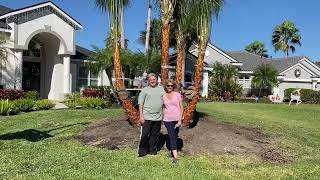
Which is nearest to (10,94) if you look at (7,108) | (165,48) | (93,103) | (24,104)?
(24,104)

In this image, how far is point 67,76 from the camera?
26812 mm

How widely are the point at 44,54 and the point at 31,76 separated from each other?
5.30 ft

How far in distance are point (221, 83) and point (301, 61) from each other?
15.7 meters

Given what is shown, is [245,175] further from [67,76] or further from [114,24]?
[67,76]

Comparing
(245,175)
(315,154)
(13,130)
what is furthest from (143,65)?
(245,175)

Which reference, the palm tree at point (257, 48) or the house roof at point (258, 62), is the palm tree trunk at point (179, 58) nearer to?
the house roof at point (258, 62)

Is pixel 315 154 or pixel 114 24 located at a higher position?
pixel 114 24

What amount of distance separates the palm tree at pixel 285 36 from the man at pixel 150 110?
187 ft

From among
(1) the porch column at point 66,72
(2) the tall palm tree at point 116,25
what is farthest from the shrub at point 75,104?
(2) the tall palm tree at point 116,25

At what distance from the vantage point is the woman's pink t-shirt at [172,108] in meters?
8.81

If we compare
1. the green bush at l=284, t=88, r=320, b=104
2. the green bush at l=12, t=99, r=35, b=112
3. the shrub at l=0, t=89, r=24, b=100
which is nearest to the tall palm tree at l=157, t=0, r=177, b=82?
the green bush at l=12, t=99, r=35, b=112

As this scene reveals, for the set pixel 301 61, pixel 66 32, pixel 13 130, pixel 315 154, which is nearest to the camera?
pixel 315 154

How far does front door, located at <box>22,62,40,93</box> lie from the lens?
27769mm

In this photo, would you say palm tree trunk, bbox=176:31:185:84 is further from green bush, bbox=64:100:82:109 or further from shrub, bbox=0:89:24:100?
shrub, bbox=0:89:24:100
